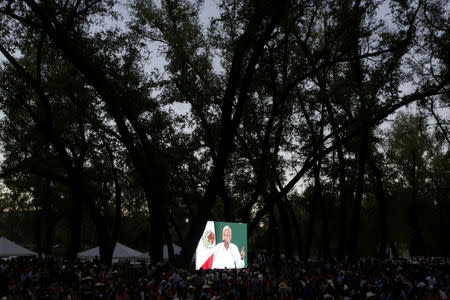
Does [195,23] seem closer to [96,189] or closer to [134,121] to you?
[134,121]

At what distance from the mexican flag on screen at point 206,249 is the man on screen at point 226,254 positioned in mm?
446

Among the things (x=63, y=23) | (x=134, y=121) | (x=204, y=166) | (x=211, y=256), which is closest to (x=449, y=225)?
(x=204, y=166)

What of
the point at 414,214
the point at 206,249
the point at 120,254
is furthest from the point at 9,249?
the point at 414,214

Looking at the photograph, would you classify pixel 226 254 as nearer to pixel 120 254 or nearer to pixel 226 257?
pixel 226 257

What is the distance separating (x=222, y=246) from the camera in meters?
24.0

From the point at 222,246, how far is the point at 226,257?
0.84 meters

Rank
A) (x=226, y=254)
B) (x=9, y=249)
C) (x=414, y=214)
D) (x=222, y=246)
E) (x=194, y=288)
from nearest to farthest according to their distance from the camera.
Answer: (x=194, y=288) → (x=222, y=246) → (x=226, y=254) → (x=9, y=249) → (x=414, y=214)

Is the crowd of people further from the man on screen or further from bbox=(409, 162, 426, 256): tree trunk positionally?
bbox=(409, 162, 426, 256): tree trunk

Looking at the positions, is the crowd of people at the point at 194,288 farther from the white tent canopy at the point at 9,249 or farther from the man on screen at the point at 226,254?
the white tent canopy at the point at 9,249

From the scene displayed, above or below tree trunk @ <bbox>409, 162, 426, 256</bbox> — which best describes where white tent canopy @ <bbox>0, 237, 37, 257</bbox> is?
below

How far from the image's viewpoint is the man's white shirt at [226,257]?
23525 millimetres

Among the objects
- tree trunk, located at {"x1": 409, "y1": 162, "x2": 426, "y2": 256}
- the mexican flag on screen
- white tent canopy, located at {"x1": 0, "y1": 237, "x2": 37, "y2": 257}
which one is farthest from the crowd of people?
tree trunk, located at {"x1": 409, "y1": 162, "x2": 426, "y2": 256}

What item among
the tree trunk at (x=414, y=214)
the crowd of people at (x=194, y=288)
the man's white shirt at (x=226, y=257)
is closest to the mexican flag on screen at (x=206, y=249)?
the man's white shirt at (x=226, y=257)

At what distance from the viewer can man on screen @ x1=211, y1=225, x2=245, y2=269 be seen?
77.4 feet
